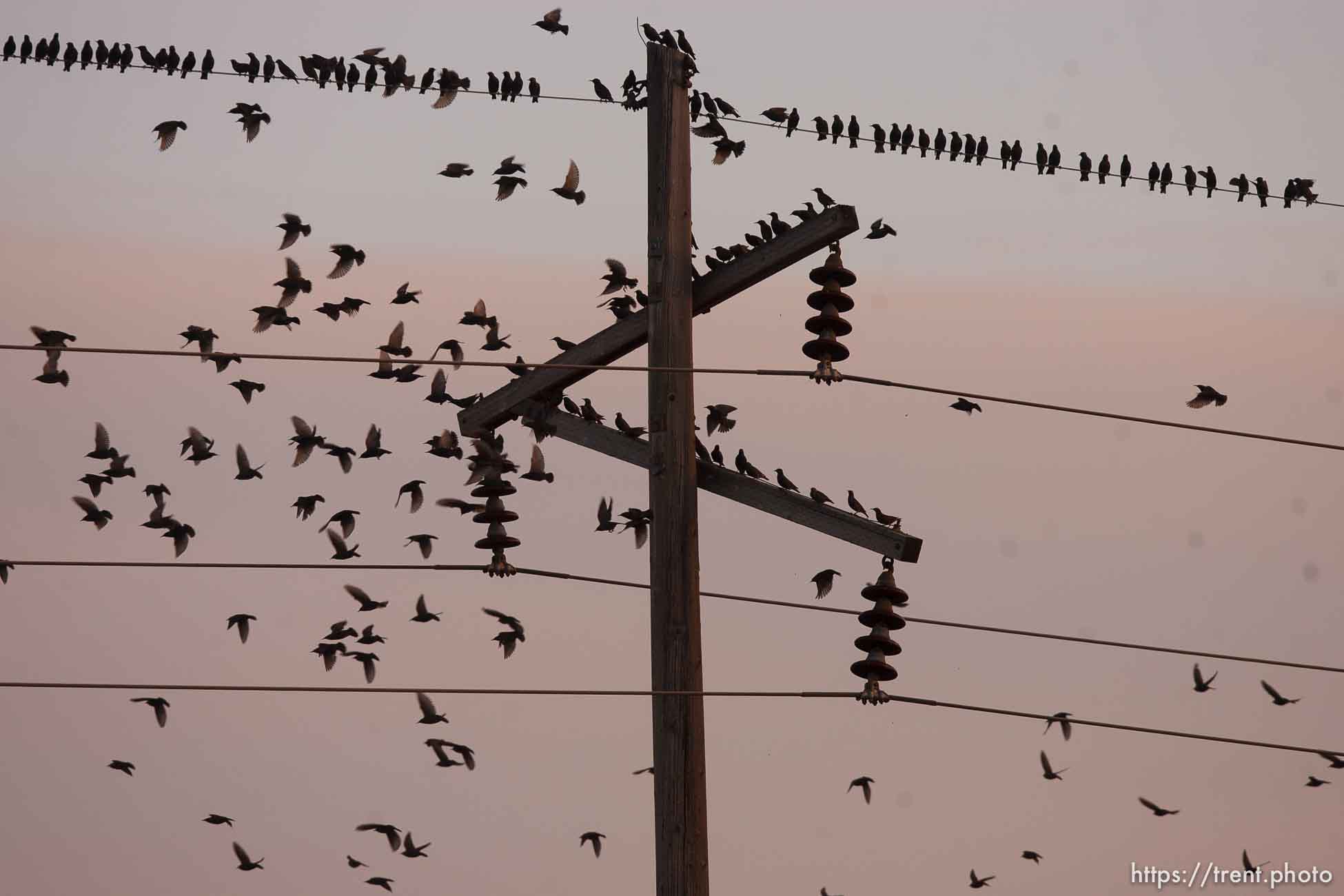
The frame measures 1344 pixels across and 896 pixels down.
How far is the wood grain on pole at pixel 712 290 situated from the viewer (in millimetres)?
9477

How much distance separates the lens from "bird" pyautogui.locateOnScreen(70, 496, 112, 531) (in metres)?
11.1

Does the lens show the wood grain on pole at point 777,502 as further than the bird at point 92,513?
No

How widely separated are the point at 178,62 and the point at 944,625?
5473 mm

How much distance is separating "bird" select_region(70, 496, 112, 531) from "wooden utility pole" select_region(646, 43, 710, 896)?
384 cm

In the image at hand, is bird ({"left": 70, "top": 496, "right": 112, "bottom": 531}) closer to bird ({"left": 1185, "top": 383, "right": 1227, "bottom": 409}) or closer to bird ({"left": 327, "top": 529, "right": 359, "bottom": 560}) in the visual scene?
bird ({"left": 327, "top": 529, "right": 359, "bottom": 560})

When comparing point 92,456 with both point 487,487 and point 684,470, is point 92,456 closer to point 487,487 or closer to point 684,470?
point 487,487

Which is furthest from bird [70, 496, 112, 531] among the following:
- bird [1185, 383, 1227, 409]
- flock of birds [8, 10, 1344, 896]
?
bird [1185, 383, 1227, 409]

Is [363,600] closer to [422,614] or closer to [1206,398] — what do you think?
[422,614]

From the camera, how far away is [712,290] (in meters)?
9.58

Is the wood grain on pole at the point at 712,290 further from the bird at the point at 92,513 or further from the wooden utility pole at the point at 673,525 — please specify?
the bird at the point at 92,513

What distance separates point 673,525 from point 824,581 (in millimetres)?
2312

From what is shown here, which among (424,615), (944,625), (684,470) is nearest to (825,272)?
(684,470)

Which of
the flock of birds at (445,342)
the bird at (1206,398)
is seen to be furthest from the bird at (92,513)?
the bird at (1206,398)

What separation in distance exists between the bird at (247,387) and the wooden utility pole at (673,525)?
3332 mm
